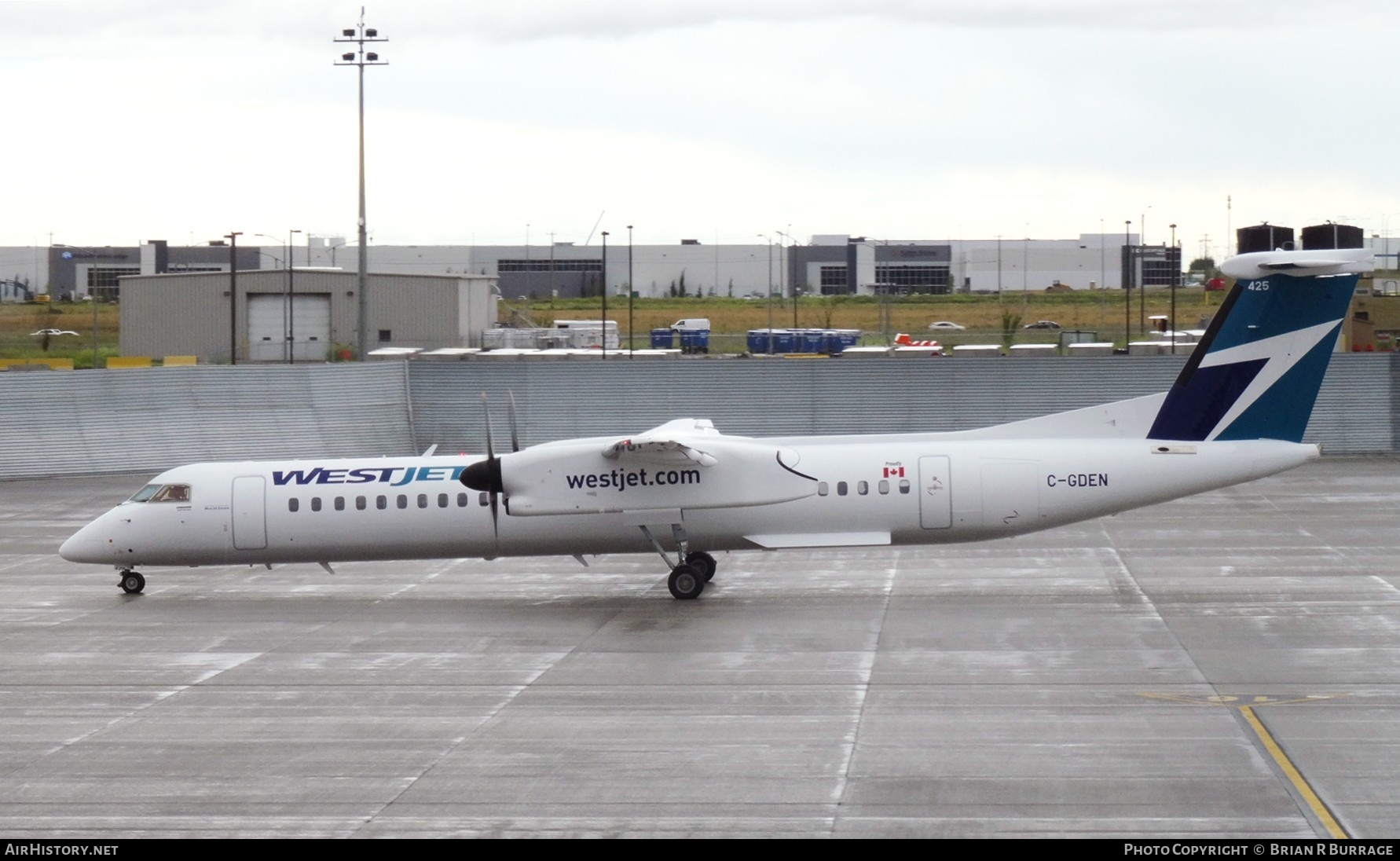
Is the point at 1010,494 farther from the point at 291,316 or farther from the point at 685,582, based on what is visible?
the point at 291,316

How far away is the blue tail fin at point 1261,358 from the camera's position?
2134 centimetres

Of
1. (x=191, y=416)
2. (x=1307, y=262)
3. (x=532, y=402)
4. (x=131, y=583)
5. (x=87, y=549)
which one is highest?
(x=1307, y=262)

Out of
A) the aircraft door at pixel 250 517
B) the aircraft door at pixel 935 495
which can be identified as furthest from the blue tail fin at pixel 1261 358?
the aircraft door at pixel 250 517

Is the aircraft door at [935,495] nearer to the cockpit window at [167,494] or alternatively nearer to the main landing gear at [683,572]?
the main landing gear at [683,572]

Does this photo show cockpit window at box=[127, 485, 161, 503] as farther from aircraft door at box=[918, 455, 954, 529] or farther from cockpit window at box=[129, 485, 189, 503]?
aircraft door at box=[918, 455, 954, 529]

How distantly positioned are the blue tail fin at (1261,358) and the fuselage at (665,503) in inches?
13.0

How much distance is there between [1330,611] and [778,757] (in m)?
11.0

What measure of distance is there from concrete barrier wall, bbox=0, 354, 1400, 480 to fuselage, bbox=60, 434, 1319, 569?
17370 mm

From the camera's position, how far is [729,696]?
54.2 feet

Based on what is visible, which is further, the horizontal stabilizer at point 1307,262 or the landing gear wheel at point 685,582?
the landing gear wheel at point 685,582

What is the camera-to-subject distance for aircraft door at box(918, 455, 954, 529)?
874 inches

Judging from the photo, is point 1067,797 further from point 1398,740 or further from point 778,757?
point 1398,740

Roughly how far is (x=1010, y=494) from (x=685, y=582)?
5.30 metres

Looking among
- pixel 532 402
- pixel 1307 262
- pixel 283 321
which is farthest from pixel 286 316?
pixel 1307 262
